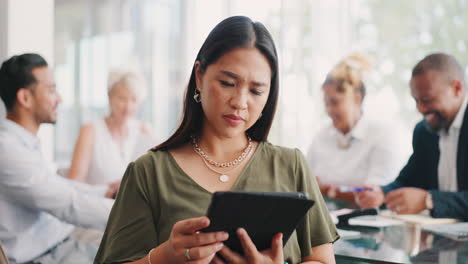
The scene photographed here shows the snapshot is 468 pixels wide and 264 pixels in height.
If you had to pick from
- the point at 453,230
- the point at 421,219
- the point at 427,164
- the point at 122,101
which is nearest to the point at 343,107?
the point at 427,164

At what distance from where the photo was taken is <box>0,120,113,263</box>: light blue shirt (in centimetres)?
240

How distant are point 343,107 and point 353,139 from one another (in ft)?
0.77

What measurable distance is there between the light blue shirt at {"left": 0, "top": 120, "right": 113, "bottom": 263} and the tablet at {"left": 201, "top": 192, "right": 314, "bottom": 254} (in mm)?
1460

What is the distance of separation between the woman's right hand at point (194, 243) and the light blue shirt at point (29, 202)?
55.7 inches

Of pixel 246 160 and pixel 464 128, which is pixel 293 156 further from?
pixel 464 128

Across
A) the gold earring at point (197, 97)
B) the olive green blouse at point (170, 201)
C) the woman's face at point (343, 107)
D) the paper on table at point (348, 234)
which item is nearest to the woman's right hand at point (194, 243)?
the olive green blouse at point (170, 201)

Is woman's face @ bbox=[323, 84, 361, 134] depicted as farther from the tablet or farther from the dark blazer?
the tablet

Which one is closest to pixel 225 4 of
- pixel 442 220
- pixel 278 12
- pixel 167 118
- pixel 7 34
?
pixel 278 12

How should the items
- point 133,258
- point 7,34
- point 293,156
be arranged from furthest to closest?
1. point 7,34
2. point 293,156
3. point 133,258

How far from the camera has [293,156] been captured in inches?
57.3

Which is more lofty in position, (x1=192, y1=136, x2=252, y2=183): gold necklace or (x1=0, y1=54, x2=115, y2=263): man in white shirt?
(x1=192, y1=136, x2=252, y2=183): gold necklace

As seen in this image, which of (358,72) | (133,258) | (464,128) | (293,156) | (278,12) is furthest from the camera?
(278,12)

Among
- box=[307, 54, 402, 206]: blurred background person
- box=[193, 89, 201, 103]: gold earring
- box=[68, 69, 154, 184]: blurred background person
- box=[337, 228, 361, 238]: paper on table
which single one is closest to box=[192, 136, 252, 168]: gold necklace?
box=[193, 89, 201, 103]: gold earring

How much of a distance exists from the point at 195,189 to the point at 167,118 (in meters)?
5.17
